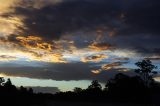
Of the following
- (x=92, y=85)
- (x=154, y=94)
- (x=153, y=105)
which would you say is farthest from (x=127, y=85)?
(x=92, y=85)

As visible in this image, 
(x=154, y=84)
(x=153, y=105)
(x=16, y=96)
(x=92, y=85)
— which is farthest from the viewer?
(x=92, y=85)

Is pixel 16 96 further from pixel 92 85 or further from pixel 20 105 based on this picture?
pixel 92 85

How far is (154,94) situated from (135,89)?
17.0 feet

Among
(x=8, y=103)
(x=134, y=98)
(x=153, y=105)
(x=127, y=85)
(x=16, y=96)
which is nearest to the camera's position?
(x=8, y=103)

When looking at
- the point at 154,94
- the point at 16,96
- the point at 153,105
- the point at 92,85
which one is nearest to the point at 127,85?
the point at 154,94

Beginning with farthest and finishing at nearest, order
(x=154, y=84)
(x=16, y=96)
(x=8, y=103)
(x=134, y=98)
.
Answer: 1. (x=154, y=84)
2. (x=134, y=98)
3. (x=16, y=96)
4. (x=8, y=103)

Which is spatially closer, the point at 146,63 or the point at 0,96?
the point at 0,96

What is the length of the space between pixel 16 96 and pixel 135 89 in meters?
35.0

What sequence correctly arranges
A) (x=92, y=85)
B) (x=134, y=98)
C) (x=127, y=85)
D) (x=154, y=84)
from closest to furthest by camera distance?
(x=134, y=98) < (x=127, y=85) < (x=154, y=84) < (x=92, y=85)

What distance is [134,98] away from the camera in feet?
250

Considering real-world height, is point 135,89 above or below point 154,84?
below

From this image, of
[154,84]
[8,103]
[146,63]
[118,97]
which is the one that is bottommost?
[8,103]

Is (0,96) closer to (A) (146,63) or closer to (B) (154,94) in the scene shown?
(B) (154,94)

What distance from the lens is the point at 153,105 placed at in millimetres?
70750
